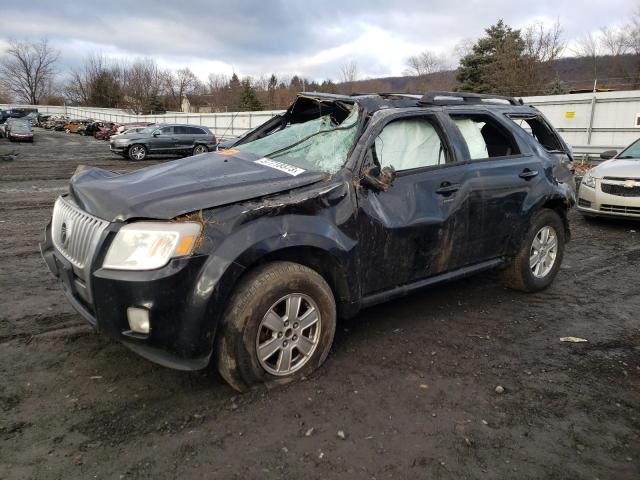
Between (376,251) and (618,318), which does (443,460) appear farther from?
(618,318)

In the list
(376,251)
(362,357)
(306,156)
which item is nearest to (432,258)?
(376,251)

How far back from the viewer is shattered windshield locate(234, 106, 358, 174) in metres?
3.47

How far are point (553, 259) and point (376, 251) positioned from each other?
2.53 metres

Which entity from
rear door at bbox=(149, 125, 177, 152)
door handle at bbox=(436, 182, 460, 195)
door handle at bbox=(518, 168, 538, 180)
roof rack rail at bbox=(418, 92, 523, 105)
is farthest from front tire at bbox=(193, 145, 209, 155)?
door handle at bbox=(436, 182, 460, 195)

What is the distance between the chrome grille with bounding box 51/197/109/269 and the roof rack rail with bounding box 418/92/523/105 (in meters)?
2.63

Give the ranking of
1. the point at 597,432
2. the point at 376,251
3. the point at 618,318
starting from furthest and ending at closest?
the point at 618,318, the point at 376,251, the point at 597,432

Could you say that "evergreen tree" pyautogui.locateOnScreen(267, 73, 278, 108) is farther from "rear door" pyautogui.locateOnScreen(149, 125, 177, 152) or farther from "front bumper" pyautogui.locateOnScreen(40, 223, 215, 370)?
"front bumper" pyautogui.locateOnScreen(40, 223, 215, 370)

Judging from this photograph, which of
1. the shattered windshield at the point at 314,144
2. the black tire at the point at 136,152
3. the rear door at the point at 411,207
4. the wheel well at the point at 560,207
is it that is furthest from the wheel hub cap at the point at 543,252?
the black tire at the point at 136,152

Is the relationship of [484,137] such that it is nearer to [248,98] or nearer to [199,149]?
[199,149]

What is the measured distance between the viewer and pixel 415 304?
4539mm

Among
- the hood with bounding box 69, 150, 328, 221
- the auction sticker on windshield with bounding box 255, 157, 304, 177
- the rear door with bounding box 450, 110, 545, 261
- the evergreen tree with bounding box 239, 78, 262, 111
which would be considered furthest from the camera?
the evergreen tree with bounding box 239, 78, 262, 111

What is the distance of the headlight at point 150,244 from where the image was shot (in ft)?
8.67

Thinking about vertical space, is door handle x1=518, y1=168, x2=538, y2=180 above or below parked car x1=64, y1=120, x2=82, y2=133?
below

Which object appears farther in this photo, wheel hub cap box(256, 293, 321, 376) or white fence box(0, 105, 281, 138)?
white fence box(0, 105, 281, 138)
